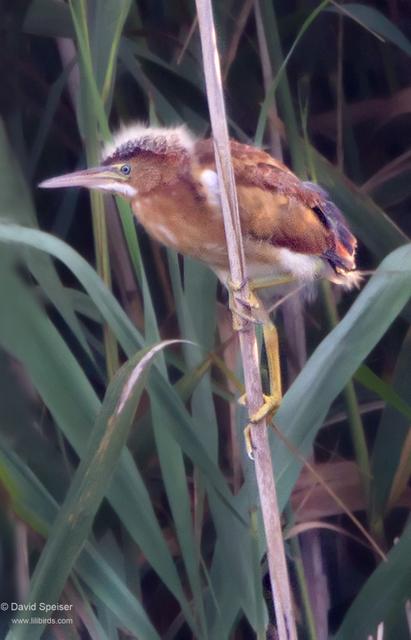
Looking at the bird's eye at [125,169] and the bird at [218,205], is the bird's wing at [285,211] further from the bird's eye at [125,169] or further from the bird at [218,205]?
the bird's eye at [125,169]

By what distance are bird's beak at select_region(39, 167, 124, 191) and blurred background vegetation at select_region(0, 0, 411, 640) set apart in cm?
4

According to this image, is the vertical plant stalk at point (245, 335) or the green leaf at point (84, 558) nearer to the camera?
the vertical plant stalk at point (245, 335)

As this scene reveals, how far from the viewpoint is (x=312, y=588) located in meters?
1.31

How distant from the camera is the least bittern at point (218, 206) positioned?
104 centimetres

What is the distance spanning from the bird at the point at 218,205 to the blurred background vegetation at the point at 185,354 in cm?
4

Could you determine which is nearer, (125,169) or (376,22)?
(125,169)

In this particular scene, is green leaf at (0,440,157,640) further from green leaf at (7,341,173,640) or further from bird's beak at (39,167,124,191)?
bird's beak at (39,167,124,191)

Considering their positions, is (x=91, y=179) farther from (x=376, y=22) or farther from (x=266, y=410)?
(x=376, y=22)

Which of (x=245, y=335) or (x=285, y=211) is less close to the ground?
(x=285, y=211)

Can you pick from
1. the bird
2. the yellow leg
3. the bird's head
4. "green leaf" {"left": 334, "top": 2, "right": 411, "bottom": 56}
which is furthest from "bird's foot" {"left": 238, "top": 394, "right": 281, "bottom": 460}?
"green leaf" {"left": 334, "top": 2, "right": 411, "bottom": 56}

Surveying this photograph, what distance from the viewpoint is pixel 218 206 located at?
1.04 metres

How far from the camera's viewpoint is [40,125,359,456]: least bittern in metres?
1.04

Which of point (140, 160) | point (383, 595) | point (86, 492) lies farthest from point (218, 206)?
point (383, 595)

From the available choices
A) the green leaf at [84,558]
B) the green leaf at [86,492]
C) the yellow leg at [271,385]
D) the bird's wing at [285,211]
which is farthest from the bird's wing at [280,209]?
the green leaf at [84,558]
